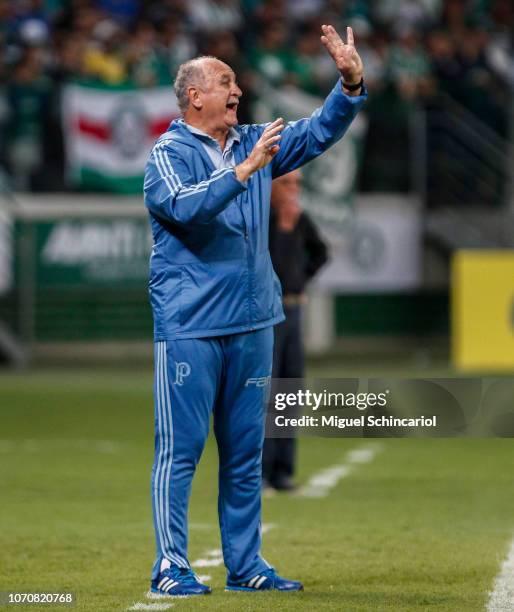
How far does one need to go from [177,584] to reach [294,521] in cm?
302

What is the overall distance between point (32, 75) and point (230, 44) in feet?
9.96

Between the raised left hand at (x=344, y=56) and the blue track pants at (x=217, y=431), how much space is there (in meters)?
1.11

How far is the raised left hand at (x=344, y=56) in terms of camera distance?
6133 mm

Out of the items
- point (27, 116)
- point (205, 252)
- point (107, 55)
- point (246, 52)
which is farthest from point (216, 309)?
point (246, 52)

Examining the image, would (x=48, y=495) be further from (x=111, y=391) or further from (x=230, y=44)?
(x=230, y=44)

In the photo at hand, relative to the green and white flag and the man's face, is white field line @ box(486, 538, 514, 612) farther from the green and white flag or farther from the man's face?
the green and white flag

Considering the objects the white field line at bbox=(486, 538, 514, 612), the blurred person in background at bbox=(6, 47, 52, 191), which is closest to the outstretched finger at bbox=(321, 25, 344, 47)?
the white field line at bbox=(486, 538, 514, 612)

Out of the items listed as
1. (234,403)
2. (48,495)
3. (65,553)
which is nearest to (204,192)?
(234,403)

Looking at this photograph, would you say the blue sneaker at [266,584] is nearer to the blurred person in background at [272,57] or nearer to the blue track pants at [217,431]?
the blue track pants at [217,431]

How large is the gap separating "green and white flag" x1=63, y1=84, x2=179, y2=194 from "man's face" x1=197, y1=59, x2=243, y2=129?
51.6ft

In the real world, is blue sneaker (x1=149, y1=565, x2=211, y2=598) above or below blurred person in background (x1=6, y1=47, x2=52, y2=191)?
below

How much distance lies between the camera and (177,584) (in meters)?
6.13

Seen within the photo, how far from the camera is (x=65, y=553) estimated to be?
25.3ft

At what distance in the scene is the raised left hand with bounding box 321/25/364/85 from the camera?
6133 millimetres
